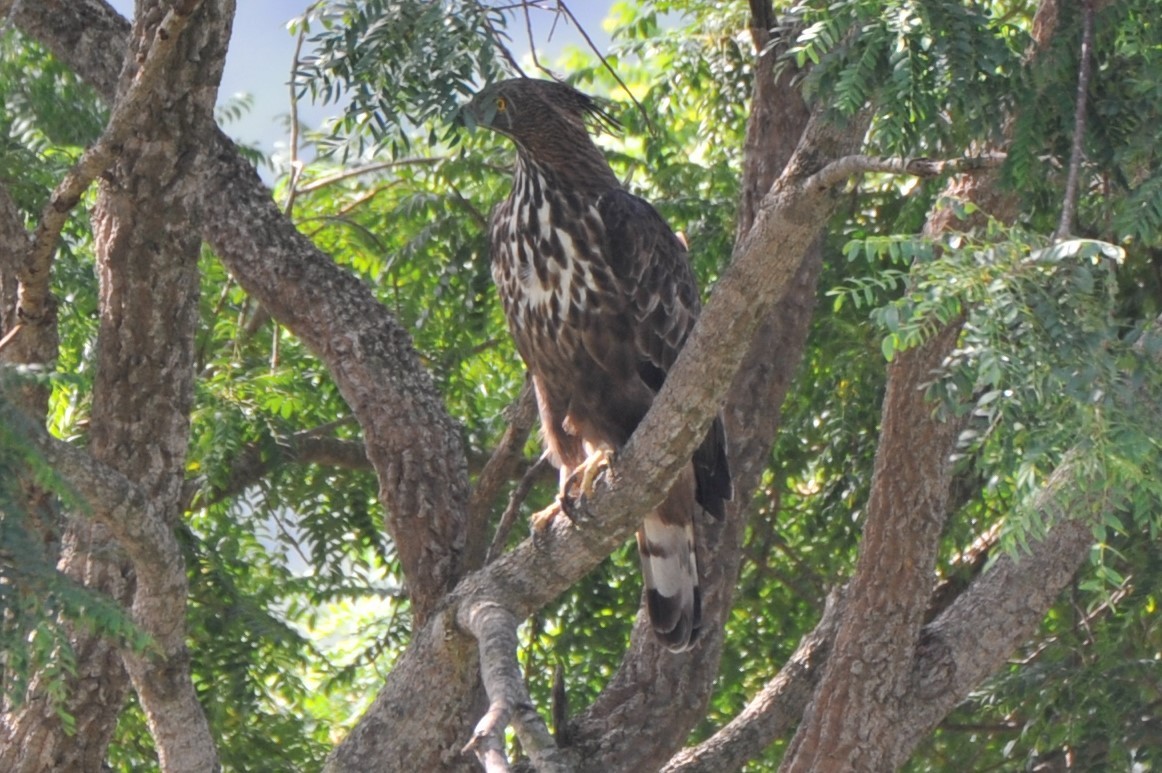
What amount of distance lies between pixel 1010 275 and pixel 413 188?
3.79m

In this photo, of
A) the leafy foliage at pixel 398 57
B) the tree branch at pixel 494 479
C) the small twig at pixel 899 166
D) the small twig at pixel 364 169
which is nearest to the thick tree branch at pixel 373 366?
the tree branch at pixel 494 479

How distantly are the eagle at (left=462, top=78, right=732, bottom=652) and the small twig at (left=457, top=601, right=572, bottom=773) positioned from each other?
73 cm

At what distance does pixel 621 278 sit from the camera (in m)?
4.05

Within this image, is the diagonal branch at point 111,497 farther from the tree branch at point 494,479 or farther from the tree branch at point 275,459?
the tree branch at point 275,459

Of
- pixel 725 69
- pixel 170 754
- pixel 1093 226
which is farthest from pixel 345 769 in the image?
pixel 725 69

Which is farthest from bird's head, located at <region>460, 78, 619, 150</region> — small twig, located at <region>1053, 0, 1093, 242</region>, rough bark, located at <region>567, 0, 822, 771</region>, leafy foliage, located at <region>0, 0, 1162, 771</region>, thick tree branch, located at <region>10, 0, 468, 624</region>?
small twig, located at <region>1053, 0, 1093, 242</region>

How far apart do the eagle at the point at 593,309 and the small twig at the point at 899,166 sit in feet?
4.40

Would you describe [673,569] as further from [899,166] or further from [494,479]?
[899,166]

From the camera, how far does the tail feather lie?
412 centimetres

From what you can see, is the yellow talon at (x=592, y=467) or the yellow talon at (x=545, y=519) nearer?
the yellow talon at (x=545, y=519)

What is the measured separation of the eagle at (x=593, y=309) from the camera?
4047 millimetres

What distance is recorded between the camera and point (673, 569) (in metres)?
4.25

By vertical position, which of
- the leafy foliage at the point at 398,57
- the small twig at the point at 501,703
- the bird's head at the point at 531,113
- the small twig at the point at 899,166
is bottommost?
the small twig at the point at 501,703

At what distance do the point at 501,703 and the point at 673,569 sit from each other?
1686mm
